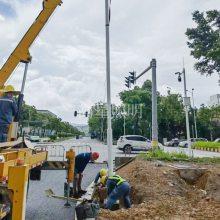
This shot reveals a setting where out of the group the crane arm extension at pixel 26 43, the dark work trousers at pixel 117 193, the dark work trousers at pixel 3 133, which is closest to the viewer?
the dark work trousers at pixel 3 133

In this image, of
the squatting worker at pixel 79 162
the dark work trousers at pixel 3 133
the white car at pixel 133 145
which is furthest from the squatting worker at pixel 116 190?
the white car at pixel 133 145

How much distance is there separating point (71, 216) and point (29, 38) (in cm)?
491

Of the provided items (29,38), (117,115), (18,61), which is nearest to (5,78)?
(18,61)

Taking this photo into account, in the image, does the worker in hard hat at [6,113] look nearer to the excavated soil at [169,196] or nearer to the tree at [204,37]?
the excavated soil at [169,196]

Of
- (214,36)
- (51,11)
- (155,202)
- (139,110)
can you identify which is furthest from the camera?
(139,110)

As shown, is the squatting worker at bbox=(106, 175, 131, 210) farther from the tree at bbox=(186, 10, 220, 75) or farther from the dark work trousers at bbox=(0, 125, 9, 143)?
the tree at bbox=(186, 10, 220, 75)

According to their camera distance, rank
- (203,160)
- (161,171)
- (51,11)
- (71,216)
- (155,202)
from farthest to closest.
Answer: (203,160), (161,171), (51,11), (155,202), (71,216)

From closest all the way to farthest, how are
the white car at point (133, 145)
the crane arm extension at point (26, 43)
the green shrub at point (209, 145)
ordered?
1. the crane arm extension at point (26, 43)
2. the white car at point (133, 145)
3. the green shrub at point (209, 145)

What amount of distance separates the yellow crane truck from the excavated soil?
1.96 m

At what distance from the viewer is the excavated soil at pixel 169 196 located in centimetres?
672

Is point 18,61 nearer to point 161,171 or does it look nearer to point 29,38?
point 29,38

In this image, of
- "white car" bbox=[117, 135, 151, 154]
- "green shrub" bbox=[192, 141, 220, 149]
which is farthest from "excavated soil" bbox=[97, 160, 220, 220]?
"green shrub" bbox=[192, 141, 220, 149]

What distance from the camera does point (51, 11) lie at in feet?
29.5

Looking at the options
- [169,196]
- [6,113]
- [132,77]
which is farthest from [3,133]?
[132,77]
